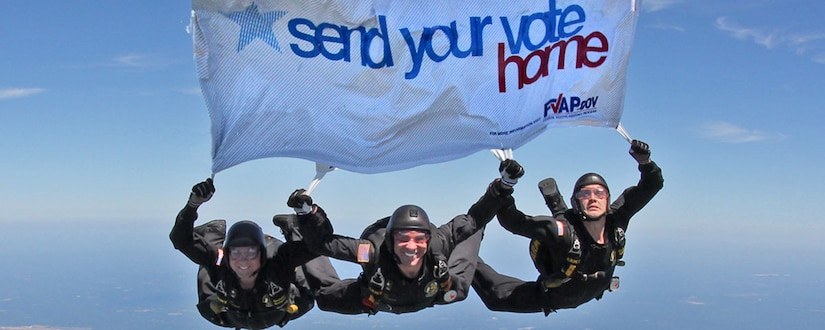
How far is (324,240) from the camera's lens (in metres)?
7.47

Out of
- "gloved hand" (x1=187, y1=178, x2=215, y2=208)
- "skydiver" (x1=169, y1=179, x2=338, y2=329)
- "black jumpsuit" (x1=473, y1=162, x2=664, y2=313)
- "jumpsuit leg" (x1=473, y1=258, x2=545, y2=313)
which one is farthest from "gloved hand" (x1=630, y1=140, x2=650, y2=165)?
"gloved hand" (x1=187, y1=178, x2=215, y2=208)

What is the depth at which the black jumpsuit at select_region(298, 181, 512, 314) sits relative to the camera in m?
7.46

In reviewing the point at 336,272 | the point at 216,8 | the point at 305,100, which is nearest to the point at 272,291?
the point at 336,272

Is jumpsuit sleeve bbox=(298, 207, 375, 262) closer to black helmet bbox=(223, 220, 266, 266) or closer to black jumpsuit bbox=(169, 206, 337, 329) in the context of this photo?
black jumpsuit bbox=(169, 206, 337, 329)

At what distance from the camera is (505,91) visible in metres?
7.41

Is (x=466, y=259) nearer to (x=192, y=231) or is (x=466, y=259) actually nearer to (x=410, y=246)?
(x=410, y=246)

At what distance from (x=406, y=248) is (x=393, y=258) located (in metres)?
0.26

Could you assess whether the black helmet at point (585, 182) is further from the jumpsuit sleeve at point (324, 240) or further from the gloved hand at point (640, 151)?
the jumpsuit sleeve at point (324, 240)

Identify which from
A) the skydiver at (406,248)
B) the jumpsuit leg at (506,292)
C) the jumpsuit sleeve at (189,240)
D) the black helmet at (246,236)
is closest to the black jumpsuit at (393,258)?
the skydiver at (406,248)

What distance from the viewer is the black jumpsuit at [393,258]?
7.46 metres

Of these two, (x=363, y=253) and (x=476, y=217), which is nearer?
(x=363, y=253)

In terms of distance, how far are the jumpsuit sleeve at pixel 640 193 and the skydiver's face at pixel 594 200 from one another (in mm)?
297

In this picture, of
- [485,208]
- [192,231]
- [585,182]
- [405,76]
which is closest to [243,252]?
[192,231]

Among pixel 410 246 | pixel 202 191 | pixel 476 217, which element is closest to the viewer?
pixel 202 191
